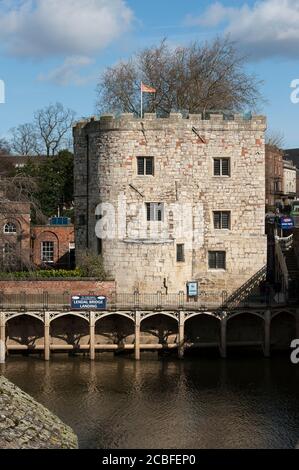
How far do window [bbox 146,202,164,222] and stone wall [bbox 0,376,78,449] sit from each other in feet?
47.7

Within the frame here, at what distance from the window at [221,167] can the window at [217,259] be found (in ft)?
12.5

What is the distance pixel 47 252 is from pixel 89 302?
38.7 ft

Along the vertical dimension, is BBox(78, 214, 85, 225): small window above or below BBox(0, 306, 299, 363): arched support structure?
above

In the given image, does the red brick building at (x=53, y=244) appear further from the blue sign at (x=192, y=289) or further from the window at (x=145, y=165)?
the blue sign at (x=192, y=289)

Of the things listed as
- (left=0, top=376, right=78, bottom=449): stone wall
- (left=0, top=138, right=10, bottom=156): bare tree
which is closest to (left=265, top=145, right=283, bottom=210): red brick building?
(left=0, top=138, right=10, bottom=156): bare tree

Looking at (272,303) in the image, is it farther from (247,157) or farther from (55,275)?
(55,275)

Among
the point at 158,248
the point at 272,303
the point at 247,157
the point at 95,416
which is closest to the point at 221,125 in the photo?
the point at 247,157

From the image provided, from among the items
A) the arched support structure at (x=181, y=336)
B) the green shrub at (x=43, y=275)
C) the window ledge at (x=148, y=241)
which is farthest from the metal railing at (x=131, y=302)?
the window ledge at (x=148, y=241)

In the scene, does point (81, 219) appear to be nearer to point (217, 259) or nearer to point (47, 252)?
point (47, 252)

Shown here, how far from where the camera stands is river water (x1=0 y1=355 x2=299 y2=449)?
869 inches

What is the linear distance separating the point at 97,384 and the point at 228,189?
12.1 m

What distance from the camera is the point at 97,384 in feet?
91.3

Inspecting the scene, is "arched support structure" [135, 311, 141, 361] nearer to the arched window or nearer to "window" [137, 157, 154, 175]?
"window" [137, 157, 154, 175]

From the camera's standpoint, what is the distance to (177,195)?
34.4 m
